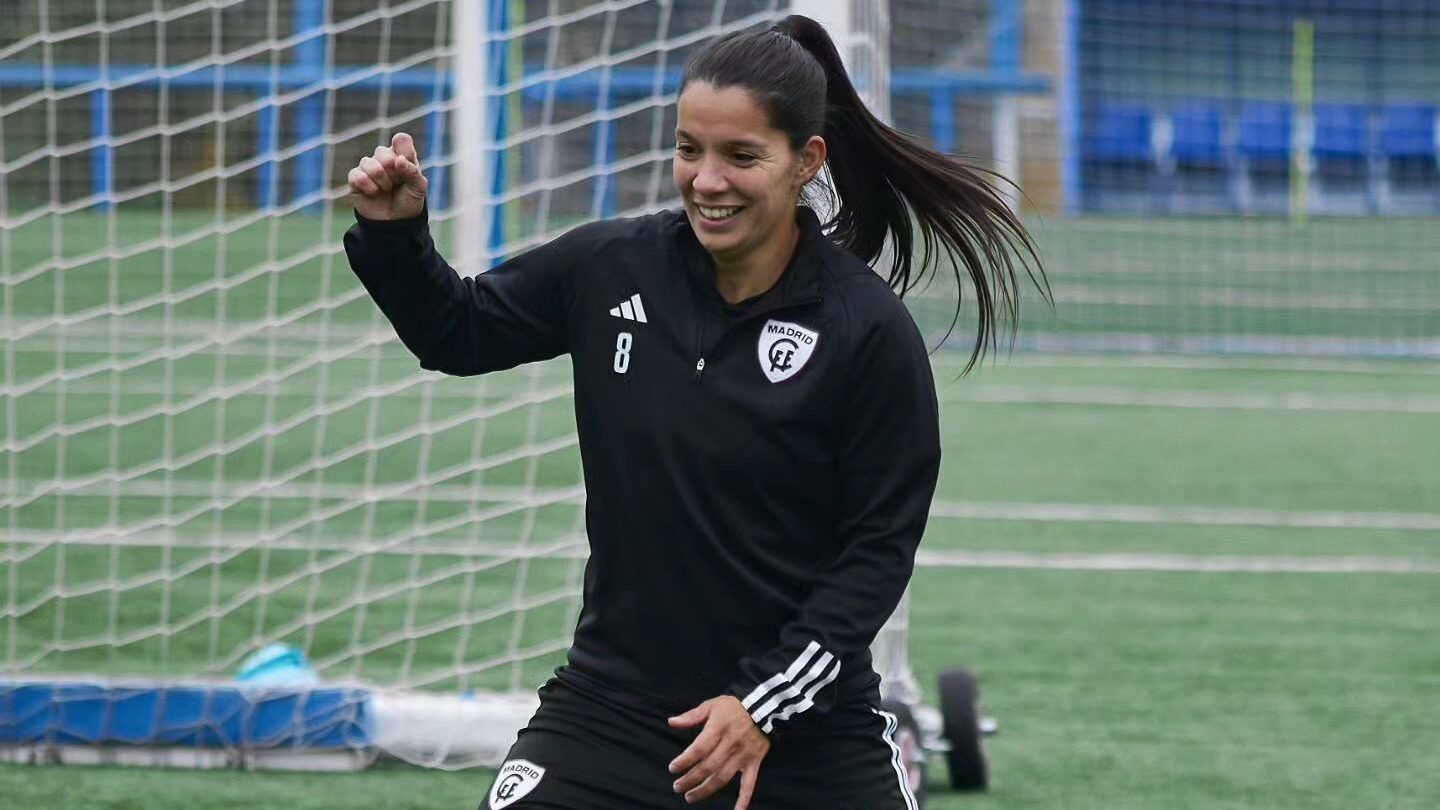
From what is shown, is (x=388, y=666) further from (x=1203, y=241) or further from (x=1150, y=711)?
(x=1203, y=241)

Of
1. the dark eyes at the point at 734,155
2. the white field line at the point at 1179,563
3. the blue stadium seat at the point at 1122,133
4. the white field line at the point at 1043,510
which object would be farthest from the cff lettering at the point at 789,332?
the blue stadium seat at the point at 1122,133

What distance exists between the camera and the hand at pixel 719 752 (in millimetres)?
2852

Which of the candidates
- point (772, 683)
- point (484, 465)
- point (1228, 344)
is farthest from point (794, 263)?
point (1228, 344)

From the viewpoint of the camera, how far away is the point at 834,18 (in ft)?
16.1

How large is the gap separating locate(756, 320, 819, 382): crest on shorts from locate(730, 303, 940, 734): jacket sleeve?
2.8 inches

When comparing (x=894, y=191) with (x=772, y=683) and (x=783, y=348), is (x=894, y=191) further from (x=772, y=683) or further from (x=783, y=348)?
(x=772, y=683)

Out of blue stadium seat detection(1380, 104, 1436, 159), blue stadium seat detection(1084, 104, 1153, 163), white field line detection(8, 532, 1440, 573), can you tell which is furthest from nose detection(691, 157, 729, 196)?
blue stadium seat detection(1380, 104, 1436, 159)

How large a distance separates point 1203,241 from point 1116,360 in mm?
7560

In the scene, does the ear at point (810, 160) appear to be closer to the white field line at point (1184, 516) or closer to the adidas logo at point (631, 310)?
the adidas logo at point (631, 310)

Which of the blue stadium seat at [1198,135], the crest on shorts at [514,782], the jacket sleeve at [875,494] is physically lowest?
the crest on shorts at [514,782]

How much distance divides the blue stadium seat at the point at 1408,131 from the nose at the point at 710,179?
29.9 meters

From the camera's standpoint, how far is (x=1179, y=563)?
8.16 metres

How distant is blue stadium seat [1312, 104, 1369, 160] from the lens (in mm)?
30797

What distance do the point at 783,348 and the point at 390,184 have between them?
56cm
